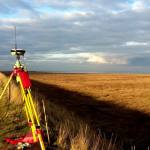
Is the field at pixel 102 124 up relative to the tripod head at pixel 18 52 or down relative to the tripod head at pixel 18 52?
down

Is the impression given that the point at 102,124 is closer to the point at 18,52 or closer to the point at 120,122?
the point at 120,122

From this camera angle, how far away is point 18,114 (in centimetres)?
1300

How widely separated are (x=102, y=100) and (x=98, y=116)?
34.3ft

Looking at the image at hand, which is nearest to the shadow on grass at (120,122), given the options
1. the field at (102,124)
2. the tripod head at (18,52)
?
the field at (102,124)

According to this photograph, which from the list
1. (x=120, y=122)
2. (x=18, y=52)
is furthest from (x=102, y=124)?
(x=18, y=52)

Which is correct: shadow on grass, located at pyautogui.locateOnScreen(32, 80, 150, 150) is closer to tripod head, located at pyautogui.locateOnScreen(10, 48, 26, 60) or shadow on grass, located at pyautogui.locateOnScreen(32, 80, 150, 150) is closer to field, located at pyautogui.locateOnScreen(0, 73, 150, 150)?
field, located at pyautogui.locateOnScreen(0, 73, 150, 150)

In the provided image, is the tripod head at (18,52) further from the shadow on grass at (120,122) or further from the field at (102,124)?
the shadow on grass at (120,122)

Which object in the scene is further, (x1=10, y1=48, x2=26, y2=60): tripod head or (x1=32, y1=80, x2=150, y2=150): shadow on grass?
(x1=32, y1=80, x2=150, y2=150): shadow on grass

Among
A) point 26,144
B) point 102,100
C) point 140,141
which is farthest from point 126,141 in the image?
point 102,100


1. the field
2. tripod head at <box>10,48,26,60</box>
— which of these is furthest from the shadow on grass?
tripod head at <box>10,48,26,60</box>

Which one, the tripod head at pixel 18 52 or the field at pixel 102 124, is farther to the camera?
the field at pixel 102 124

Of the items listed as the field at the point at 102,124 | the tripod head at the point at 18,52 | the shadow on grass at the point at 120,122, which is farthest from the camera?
the shadow on grass at the point at 120,122

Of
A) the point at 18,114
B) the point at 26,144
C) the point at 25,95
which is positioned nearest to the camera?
the point at 25,95

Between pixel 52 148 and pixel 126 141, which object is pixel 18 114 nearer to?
pixel 52 148
